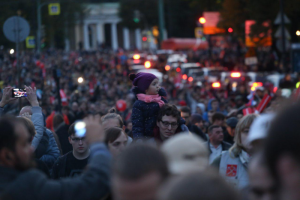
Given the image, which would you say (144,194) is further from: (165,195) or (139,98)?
(139,98)

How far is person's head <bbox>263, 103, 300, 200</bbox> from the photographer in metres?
2.16

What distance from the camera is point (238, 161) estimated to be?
4.91 m

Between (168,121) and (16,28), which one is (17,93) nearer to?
(168,121)

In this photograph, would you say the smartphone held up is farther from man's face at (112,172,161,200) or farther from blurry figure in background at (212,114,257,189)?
man's face at (112,172,161,200)

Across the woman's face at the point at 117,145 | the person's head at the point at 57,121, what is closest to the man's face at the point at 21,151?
the woman's face at the point at 117,145

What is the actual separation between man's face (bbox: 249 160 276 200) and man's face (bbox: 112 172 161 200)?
1.25 ft

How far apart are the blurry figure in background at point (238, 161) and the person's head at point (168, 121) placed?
0.86 m

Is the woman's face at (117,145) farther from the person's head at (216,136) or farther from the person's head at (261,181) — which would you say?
the person's head at (216,136)

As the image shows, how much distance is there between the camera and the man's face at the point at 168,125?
572cm

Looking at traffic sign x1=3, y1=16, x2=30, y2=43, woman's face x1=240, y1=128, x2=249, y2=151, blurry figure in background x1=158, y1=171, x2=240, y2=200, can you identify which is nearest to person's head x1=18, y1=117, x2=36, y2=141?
woman's face x1=240, y1=128, x2=249, y2=151

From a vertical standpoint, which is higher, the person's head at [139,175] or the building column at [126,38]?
the building column at [126,38]

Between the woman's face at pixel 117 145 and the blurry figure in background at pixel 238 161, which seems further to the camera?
the blurry figure in background at pixel 238 161

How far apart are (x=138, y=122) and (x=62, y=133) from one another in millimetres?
5319

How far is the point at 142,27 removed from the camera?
85625 mm
